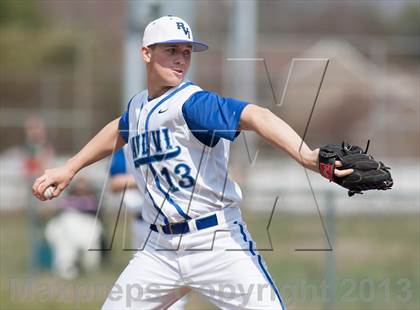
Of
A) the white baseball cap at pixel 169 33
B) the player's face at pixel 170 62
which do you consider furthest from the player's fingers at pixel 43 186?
the white baseball cap at pixel 169 33

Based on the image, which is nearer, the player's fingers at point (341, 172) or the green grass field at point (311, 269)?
the player's fingers at point (341, 172)

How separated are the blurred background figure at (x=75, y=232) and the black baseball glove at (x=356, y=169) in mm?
8326

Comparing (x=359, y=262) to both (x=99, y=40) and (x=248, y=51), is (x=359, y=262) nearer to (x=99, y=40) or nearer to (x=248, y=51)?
(x=248, y=51)

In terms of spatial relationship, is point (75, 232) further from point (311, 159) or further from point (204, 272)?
point (311, 159)

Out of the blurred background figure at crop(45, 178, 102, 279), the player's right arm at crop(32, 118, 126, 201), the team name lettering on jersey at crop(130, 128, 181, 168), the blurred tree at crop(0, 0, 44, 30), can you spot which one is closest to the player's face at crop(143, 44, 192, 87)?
the team name lettering on jersey at crop(130, 128, 181, 168)

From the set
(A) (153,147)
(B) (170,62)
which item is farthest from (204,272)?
(B) (170,62)

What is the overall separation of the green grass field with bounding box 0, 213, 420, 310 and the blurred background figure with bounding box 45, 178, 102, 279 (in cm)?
33

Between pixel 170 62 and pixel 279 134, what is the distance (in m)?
0.97

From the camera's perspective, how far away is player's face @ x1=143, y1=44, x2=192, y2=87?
5562 millimetres

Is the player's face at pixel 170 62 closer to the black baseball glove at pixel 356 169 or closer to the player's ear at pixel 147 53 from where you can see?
the player's ear at pixel 147 53

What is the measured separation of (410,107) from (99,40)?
13.3m

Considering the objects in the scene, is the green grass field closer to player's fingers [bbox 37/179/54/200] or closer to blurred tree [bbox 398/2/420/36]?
player's fingers [bbox 37/179/54/200]

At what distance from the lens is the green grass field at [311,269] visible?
971 cm

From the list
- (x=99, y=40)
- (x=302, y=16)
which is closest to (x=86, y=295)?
(x=99, y=40)
